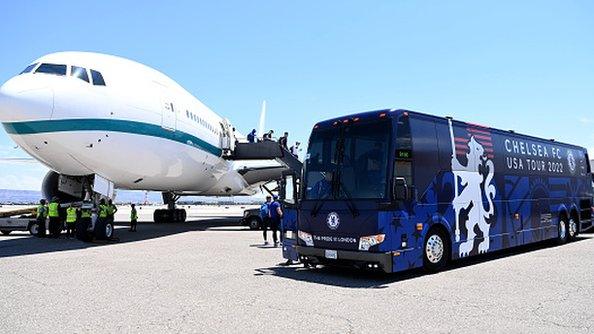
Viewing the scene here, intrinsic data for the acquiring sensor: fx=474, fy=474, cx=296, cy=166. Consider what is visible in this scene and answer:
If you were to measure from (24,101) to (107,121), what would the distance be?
7.27 ft

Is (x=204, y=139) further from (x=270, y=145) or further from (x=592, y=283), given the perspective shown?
(x=592, y=283)

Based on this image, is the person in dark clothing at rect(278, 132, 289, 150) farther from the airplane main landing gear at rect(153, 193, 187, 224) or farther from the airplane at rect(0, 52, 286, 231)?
the airplane main landing gear at rect(153, 193, 187, 224)

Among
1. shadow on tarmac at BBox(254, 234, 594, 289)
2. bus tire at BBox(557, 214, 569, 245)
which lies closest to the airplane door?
shadow on tarmac at BBox(254, 234, 594, 289)

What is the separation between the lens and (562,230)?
572 inches

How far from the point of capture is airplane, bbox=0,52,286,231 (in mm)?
12727

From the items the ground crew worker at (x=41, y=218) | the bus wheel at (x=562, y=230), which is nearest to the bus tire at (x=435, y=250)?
the bus wheel at (x=562, y=230)

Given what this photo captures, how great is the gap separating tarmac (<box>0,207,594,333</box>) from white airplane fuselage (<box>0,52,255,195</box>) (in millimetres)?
3291

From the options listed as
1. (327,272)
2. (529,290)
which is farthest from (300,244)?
(529,290)

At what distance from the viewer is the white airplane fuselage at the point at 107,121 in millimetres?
12680

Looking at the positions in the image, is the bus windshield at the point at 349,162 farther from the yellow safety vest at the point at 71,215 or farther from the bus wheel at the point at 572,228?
the yellow safety vest at the point at 71,215

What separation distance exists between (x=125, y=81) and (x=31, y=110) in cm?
320

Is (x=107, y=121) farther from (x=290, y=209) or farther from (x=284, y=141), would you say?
(x=284, y=141)

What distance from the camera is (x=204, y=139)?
19.9 m

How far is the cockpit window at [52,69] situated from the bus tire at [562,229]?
15.2 metres
